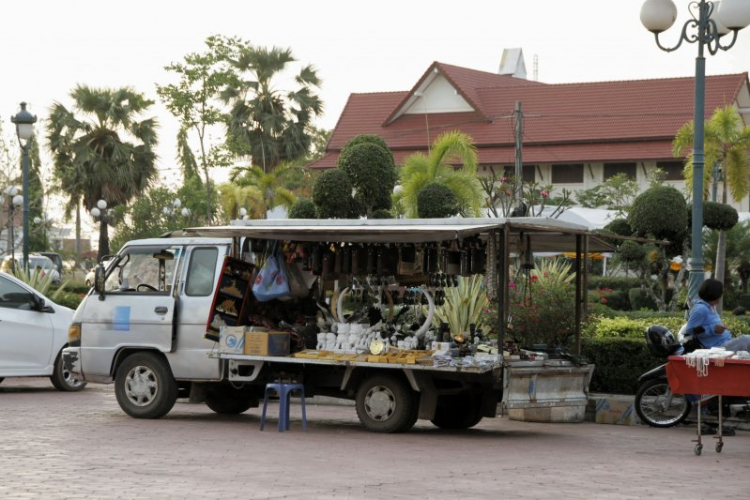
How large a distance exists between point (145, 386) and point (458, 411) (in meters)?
3.68

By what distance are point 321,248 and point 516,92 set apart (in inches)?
1837

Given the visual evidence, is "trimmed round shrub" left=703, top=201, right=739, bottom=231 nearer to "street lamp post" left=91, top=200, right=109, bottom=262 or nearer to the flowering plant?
the flowering plant

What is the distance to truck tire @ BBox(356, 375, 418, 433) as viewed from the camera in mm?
14016

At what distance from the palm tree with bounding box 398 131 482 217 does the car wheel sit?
392 inches

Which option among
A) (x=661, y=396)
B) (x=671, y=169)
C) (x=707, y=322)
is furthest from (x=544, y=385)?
(x=671, y=169)

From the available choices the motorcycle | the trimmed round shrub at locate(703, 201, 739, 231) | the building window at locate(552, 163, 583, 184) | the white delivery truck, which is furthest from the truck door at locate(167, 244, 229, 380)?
the building window at locate(552, 163, 583, 184)

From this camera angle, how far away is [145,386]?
15172 millimetres

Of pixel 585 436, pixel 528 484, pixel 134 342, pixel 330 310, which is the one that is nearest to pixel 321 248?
pixel 330 310

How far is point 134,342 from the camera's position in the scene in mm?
15242

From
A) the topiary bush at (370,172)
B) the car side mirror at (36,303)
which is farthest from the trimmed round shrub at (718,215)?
the car side mirror at (36,303)

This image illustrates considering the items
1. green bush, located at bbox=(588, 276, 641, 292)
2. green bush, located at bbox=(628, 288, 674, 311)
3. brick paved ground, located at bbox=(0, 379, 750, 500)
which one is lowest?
brick paved ground, located at bbox=(0, 379, 750, 500)

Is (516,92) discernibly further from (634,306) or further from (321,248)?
(321,248)

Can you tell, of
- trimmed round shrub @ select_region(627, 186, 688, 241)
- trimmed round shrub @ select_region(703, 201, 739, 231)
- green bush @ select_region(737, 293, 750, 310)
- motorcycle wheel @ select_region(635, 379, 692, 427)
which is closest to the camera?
motorcycle wheel @ select_region(635, 379, 692, 427)

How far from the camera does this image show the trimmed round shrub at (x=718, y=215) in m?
22.0
